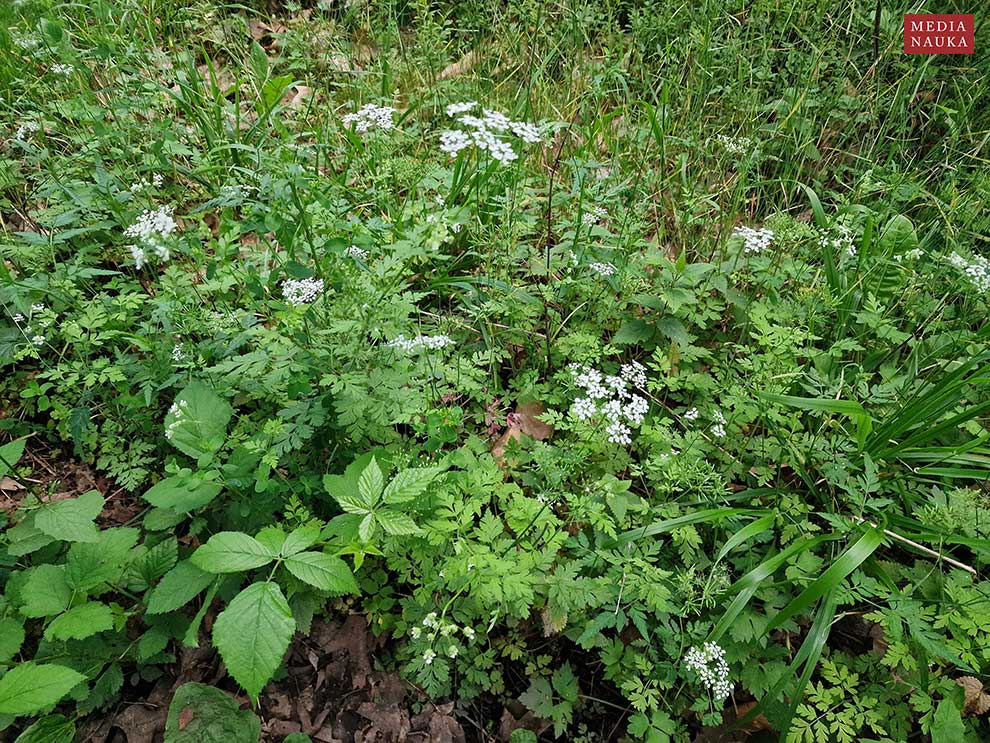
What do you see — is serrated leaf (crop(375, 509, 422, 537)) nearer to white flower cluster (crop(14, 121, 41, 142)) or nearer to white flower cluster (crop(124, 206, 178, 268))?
white flower cluster (crop(124, 206, 178, 268))

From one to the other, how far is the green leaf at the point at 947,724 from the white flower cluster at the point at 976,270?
1.41 meters

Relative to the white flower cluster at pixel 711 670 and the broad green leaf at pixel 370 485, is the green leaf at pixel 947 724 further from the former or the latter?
the broad green leaf at pixel 370 485

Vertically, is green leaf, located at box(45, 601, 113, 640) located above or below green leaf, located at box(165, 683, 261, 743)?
above

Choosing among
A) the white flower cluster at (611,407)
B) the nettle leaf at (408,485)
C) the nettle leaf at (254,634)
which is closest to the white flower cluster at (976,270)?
the white flower cluster at (611,407)

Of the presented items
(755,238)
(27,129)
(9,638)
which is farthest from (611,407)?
(27,129)

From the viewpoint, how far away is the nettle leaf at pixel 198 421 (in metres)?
1.84

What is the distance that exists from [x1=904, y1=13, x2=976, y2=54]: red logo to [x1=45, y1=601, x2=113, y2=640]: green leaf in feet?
15.3

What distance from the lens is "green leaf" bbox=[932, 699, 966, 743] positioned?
1667 mm

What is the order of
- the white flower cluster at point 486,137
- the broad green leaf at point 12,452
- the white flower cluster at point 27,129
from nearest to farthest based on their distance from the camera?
the white flower cluster at point 486,137
the broad green leaf at point 12,452
the white flower cluster at point 27,129

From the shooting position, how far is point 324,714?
1.92 meters

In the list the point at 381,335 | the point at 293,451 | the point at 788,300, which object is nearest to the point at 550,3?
the point at 788,300

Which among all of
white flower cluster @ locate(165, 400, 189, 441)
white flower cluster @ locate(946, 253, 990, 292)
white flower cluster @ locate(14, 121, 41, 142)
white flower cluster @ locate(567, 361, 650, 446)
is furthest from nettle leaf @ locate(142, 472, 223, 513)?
white flower cluster @ locate(946, 253, 990, 292)

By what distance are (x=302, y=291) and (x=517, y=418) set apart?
1023mm

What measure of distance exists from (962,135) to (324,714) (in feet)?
14.0
